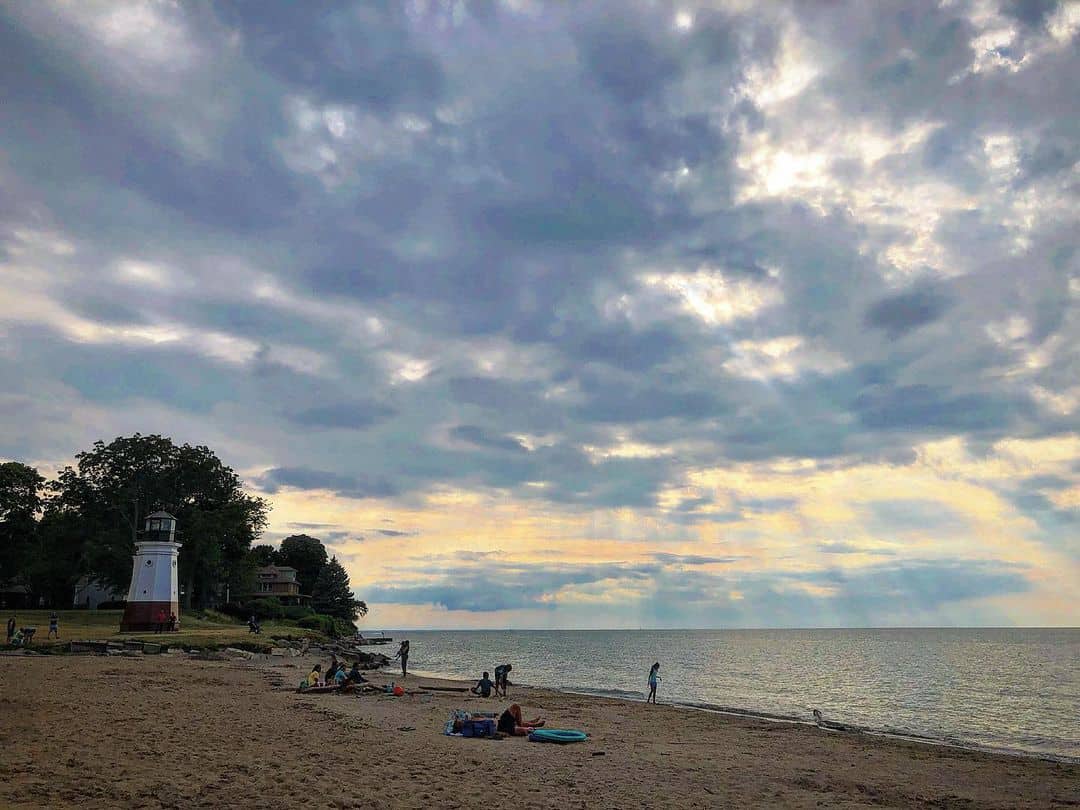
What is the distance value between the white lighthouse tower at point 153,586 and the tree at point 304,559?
6574cm

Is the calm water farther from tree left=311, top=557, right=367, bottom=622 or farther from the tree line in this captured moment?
tree left=311, top=557, right=367, bottom=622

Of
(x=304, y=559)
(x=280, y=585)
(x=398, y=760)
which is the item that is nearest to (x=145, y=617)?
(x=398, y=760)

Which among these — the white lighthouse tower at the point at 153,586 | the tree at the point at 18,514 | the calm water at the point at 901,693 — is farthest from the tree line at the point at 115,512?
the calm water at the point at 901,693

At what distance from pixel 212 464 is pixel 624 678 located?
138 ft

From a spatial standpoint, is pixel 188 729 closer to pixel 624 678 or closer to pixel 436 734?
pixel 436 734

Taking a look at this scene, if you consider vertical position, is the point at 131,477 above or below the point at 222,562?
above

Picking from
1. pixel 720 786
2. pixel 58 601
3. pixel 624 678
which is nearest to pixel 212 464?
pixel 58 601

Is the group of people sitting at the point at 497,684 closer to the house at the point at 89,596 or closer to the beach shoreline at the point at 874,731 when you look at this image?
the beach shoreline at the point at 874,731

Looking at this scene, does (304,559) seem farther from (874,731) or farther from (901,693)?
(874,731)

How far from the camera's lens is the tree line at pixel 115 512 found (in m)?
64.7

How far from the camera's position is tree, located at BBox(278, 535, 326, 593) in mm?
117750

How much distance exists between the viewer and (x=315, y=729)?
64.8 feet

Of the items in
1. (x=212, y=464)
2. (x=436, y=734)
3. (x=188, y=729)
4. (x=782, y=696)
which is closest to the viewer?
(x=188, y=729)

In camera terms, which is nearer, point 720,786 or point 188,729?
point 720,786
